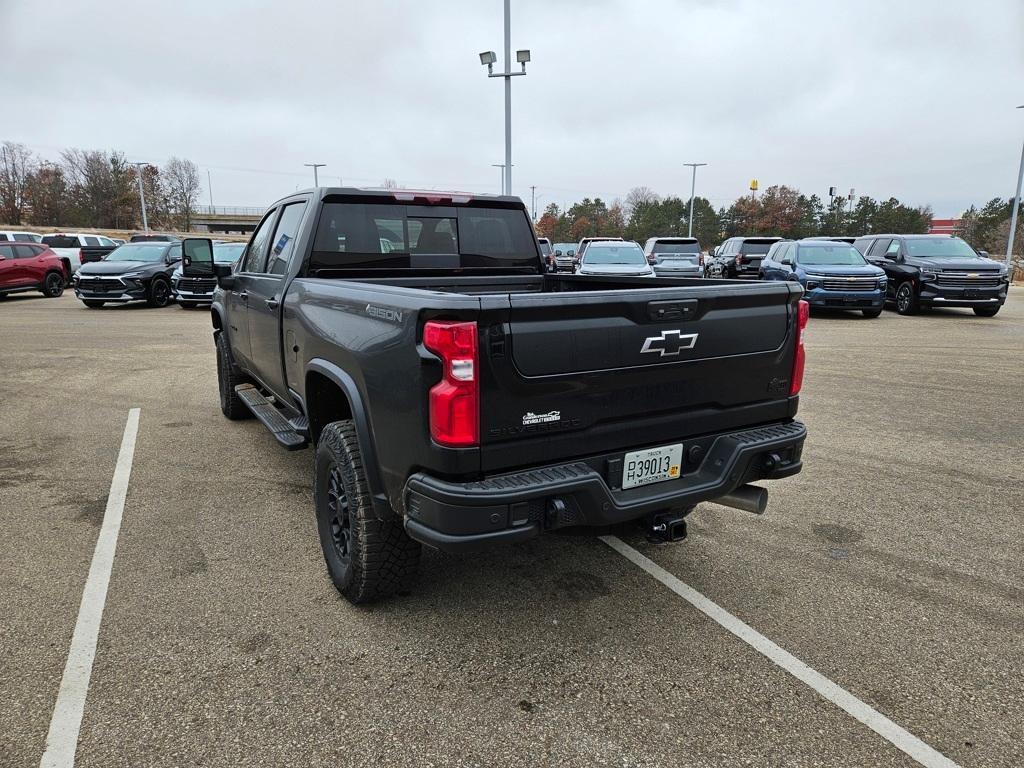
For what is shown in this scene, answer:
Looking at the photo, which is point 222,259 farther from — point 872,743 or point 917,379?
point 872,743

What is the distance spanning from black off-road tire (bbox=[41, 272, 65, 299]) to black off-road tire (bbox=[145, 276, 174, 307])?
4.84 metres

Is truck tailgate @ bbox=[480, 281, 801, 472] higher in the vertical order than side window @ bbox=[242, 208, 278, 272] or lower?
lower

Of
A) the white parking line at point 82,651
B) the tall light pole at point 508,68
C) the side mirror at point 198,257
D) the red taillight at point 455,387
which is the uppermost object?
the tall light pole at point 508,68

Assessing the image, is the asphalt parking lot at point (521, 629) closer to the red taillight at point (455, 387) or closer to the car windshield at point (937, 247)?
the red taillight at point (455, 387)

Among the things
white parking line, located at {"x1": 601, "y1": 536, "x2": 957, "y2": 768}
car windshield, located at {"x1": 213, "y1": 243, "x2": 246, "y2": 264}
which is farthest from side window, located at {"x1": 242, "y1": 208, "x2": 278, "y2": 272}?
car windshield, located at {"x1": 213, "y1": 243, "x2": 246, "y2": 264}

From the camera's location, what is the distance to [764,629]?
118 inches

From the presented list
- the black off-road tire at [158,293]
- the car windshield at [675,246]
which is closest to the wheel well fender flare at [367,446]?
the black off-road tire at [158,293]

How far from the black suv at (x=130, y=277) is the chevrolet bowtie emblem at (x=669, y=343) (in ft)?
57.2

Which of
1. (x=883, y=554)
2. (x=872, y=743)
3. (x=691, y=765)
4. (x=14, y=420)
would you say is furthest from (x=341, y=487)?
(x=14, y=420)

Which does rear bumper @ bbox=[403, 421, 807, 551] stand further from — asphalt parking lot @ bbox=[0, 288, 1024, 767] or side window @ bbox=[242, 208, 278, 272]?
side window @ bbox=[242, 208, 278, 272]

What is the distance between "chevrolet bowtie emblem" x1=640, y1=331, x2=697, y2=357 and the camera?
272 centimetres

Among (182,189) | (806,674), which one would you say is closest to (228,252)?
(806,674)

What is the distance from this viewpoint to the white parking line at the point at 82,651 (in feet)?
7.45

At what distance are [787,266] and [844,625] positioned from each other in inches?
554
